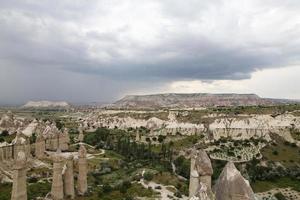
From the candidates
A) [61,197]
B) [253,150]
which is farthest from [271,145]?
[61,197]

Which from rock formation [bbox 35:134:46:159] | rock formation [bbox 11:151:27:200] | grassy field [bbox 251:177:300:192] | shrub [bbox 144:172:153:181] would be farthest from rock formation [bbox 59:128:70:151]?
rock formation [bbox 11:151:27:200]

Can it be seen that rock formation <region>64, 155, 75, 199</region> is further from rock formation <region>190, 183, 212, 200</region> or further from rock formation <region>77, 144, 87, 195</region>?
rock formation <region>190, 183, 212, 200</region>

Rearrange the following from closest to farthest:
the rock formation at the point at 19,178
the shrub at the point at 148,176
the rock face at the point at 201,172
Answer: the rock face at the point at 201,172 → the rock formation at the point at 19,178 → the shrub at the point at 148,176

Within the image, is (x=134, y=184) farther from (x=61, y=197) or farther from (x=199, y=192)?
(x=199, y=192)

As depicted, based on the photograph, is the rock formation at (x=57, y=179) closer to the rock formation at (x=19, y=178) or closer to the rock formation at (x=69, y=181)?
the rock formation at (x=69, y=181)

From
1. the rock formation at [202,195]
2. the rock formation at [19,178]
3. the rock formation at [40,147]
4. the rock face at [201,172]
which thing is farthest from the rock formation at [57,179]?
the rock formation at [202,195]

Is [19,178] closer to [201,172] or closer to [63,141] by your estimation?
[201,172]

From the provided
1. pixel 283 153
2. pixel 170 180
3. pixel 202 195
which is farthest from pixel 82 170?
pixel 283 153

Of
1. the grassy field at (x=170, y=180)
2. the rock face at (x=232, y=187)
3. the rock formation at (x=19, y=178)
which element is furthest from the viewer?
the grassy field at (x=170, y=180)
